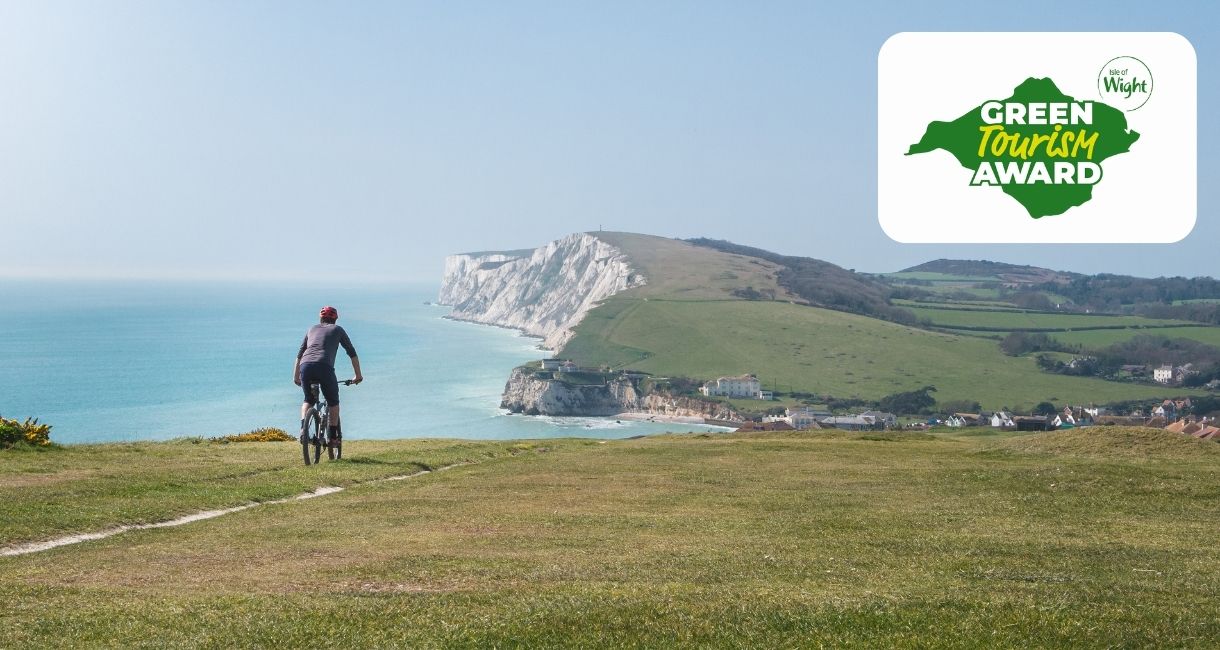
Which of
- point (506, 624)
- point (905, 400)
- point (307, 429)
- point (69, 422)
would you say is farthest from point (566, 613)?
point (905, 400)

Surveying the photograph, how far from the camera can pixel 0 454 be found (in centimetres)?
2173

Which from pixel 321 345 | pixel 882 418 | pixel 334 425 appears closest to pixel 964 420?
pixel 882 418

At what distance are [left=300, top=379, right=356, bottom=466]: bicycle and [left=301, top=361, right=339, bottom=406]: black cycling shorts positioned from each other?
0.31ft

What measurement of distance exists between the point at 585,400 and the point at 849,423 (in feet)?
200

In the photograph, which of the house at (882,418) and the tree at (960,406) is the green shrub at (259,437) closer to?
the house at (882,418)

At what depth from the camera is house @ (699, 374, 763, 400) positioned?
567 feet

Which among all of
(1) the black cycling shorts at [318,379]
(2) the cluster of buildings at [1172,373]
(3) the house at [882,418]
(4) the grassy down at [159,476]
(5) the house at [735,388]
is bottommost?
(3) the house at [882,418]

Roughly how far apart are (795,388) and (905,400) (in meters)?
21.5

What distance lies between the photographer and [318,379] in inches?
915

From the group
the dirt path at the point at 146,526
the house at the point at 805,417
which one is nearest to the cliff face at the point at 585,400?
the house at the point at 805,417

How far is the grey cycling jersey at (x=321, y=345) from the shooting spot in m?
23.1

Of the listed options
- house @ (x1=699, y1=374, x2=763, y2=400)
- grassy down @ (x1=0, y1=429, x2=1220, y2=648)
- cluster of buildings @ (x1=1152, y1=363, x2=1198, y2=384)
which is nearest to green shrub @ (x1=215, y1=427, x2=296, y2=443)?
grassy down @ (x1=0, y1=429, x2=1220, y2=648)

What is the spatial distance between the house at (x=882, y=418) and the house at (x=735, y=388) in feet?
75.4

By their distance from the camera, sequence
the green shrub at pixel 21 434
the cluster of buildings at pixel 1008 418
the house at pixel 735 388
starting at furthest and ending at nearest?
1. the house at pixel 735 388
2. the cluster of buildings at pixel 1008 418
3. the green shrub at pixel 21 434
